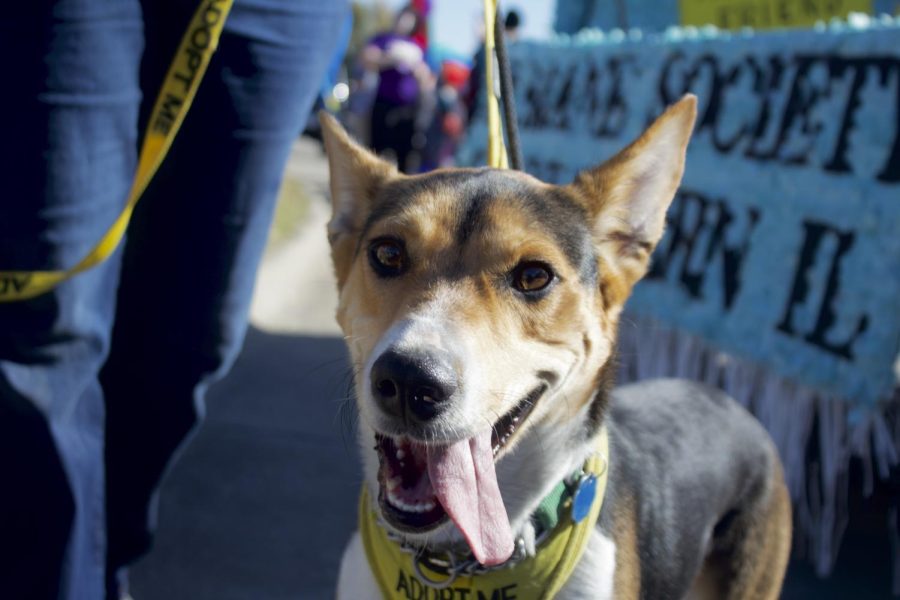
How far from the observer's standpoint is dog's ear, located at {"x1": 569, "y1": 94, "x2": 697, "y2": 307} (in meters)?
2.21

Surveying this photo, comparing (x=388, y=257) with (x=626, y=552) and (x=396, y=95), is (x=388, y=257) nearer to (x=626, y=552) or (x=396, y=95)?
(x=626, y=552)

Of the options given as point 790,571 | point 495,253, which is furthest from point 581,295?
point 790,571

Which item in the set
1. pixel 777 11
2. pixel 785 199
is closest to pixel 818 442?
pixel 785 199

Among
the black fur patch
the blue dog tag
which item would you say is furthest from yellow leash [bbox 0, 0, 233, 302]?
the blue dog tag

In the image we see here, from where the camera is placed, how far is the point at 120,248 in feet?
8.42

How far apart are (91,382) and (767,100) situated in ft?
10.6

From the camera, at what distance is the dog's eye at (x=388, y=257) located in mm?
2139

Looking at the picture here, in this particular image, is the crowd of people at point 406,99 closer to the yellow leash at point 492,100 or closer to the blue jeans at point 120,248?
the yellow leash at point 492,100

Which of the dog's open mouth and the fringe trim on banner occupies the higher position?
the dog's open mouth

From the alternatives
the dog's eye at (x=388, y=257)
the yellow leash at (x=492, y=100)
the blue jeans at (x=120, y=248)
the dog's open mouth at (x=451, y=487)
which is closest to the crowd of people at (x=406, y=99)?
the yellow leash at (x=492, y=100)

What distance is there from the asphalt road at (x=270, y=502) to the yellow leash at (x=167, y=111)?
28.3 inches

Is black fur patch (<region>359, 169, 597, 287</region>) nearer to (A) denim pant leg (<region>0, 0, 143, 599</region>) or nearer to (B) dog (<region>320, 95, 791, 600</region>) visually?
(B) dog (<region>320, 95, 791, 600</region>)

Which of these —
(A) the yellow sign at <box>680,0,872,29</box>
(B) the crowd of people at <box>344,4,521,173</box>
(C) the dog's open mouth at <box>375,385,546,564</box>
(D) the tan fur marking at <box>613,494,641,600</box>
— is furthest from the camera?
(B) the crowd of people at <box>344,4,521,173</box>

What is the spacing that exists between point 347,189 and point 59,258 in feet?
2.64
